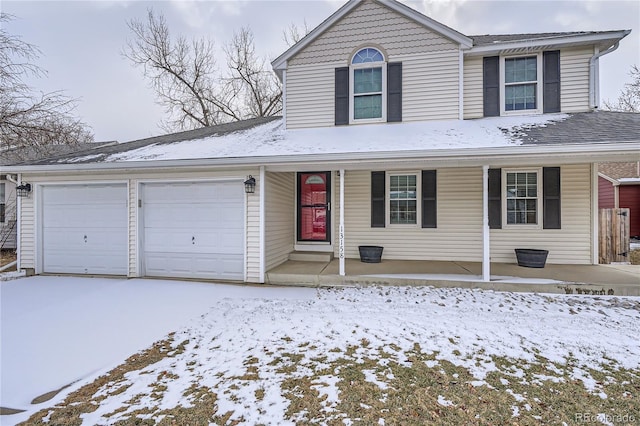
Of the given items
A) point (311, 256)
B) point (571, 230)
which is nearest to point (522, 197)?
point (571, 230)

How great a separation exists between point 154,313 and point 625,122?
911cm

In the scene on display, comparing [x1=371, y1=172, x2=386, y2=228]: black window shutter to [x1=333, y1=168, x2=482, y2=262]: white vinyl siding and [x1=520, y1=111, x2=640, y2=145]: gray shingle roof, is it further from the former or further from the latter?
[x1=520, y1=111, x2=640, y2=145]: gray shingle roof

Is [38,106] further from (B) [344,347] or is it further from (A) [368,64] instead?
(B) [344,347]

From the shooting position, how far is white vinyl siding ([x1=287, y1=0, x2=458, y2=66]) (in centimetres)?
745

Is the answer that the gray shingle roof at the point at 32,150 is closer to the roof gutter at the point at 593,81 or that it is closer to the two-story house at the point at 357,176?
the two-story house at the point at 357,176

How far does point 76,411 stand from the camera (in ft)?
7.94

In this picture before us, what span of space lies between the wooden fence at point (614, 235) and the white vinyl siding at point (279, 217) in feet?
25.5

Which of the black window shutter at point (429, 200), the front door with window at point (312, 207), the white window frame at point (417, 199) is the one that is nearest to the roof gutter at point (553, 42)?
the black window shutter at point (429, 200)

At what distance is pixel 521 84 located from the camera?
730 centimetres

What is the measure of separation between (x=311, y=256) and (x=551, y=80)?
22.7ft

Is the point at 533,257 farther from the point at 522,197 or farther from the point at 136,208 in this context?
the point at 136,208

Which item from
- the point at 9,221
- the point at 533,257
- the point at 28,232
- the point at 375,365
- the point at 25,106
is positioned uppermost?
the point at 25,106

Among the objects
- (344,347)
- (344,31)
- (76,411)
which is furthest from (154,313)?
(344,31)

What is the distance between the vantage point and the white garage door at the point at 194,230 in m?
6.55
